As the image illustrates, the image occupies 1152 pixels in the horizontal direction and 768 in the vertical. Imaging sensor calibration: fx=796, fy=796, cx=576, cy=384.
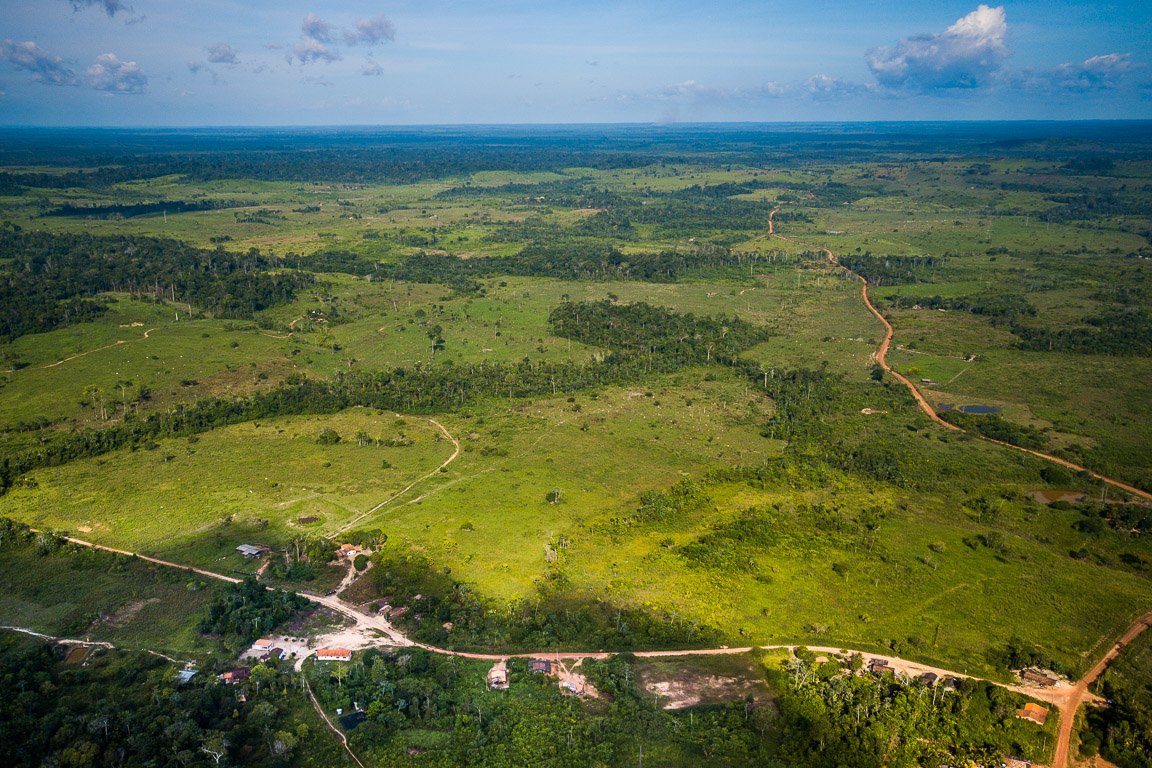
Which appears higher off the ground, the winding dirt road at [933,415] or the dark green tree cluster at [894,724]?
the winding dirt road at [933,415]

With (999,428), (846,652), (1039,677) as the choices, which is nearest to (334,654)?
(846,652)

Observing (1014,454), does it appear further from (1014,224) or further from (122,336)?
(1014,224)

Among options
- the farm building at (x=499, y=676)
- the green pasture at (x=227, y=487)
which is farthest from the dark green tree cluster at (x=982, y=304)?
the farm building at (x=499, y=676)

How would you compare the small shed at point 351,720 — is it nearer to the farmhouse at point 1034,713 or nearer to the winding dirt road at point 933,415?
the farmhouse at point 1034,713

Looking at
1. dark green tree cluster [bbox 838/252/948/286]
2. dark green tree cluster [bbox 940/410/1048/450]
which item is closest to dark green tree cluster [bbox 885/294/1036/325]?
dark green tree cluster [bbox 838/252/948/286]

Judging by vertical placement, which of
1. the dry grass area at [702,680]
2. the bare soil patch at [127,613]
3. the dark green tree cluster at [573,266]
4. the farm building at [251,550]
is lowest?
the dry grass area at [702,680]

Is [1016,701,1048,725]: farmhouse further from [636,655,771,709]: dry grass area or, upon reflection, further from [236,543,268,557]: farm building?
[236,543,268,557]: farm building

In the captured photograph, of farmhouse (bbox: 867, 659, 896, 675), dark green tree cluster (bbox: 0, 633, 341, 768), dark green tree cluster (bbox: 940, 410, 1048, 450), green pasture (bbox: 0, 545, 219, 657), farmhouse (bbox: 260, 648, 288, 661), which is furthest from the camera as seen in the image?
dark green tree cluster (bbox: 940, 410, 1048, 450)

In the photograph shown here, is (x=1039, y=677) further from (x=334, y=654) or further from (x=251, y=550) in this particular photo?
(x=251, y=550)
